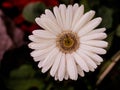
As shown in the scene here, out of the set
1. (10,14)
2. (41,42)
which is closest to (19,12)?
(10,14)

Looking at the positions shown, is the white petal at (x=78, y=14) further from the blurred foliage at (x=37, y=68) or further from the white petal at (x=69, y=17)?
the blurred foliage at (x=37, y=68)

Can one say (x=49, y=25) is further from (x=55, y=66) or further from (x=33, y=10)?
(x=33, y=10)

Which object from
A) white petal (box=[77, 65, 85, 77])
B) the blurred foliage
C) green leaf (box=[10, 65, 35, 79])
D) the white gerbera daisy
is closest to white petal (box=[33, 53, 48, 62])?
the white gerbera daisy

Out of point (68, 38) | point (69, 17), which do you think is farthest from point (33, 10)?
point (69, 17)

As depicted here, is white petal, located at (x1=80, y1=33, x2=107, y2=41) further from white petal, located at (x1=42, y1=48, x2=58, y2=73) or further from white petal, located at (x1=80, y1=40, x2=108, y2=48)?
white petal, located at (x1=42, y1=48, x2=58, y2=73)

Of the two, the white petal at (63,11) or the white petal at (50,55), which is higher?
the white petal at (63,11)

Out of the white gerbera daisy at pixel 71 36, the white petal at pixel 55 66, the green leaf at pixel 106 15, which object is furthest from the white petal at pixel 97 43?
the green leaf at pixel 106 15
